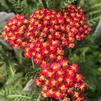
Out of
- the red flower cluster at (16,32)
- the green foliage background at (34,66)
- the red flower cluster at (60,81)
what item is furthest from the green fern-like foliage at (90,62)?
the red flower cluster at (16,32)

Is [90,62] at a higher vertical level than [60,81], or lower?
lower

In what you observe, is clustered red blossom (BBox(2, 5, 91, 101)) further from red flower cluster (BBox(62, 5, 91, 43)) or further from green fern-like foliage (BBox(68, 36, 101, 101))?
green fern-like foliage (BBox(68, 36, 101, 101))

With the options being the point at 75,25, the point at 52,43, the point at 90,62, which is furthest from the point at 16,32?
the point at 90,62

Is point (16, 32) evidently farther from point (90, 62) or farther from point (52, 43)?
point (90, 62)

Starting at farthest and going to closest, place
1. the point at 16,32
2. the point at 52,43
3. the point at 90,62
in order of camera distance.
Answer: the point at 90,62
the point at 16,32
the point at 52,43

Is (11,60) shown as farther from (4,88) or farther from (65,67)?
(65,67)

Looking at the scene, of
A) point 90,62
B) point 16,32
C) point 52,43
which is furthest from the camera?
point 90,62

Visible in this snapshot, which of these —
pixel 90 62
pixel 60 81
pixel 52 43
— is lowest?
pixel 90 62
